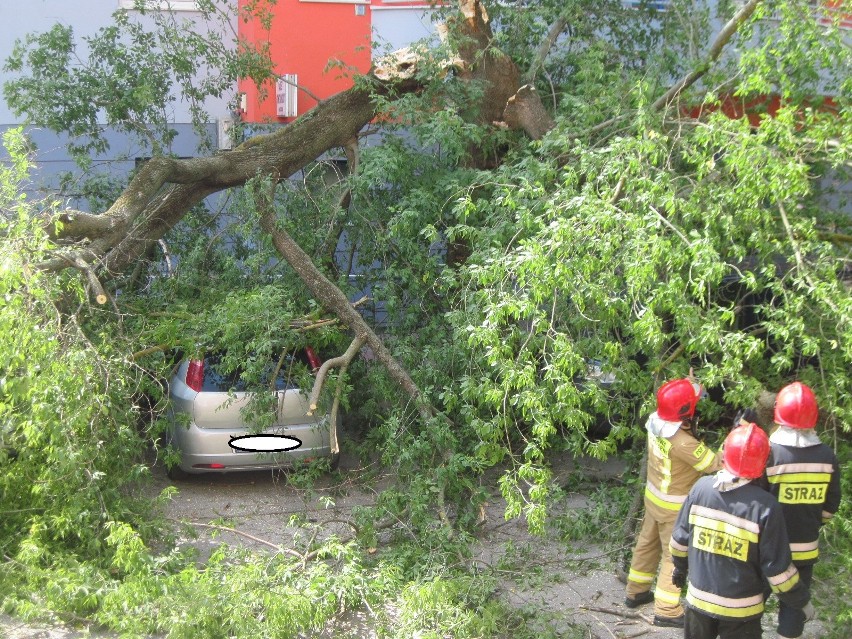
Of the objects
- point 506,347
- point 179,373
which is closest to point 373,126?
point 179,373

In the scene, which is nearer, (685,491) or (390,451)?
(685,491)

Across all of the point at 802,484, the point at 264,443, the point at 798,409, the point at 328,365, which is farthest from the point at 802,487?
the point at 264,443

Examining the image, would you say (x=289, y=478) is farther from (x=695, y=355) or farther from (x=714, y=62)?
(x=714, y=62)

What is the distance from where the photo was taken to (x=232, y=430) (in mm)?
7648

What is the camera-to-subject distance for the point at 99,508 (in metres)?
5.98

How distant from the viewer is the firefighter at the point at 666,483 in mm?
5352

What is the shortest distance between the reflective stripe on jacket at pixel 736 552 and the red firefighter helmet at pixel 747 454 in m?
0.09

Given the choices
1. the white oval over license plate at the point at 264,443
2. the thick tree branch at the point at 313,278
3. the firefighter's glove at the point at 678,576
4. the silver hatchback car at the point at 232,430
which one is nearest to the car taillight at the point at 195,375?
the silver hatchback car at the point at 232,430

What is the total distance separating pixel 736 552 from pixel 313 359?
457cm

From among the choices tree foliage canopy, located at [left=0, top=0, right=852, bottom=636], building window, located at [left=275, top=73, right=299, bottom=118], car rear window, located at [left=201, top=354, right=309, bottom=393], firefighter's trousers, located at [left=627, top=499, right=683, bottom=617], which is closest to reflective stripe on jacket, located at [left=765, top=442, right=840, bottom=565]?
tree foliage canopy, located at [left=0, top=0, right=852, bottom=636]

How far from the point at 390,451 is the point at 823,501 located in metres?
3.23

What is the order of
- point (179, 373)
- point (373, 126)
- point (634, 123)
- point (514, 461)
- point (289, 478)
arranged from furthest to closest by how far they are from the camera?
1. point (373, 126)
2. point (179, 373)
3. point (289, 478)
4. point (634, 123)
5. point (514, 461)

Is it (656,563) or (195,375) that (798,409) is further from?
(195,375)

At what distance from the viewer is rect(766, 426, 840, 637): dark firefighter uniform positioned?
15.6ft
